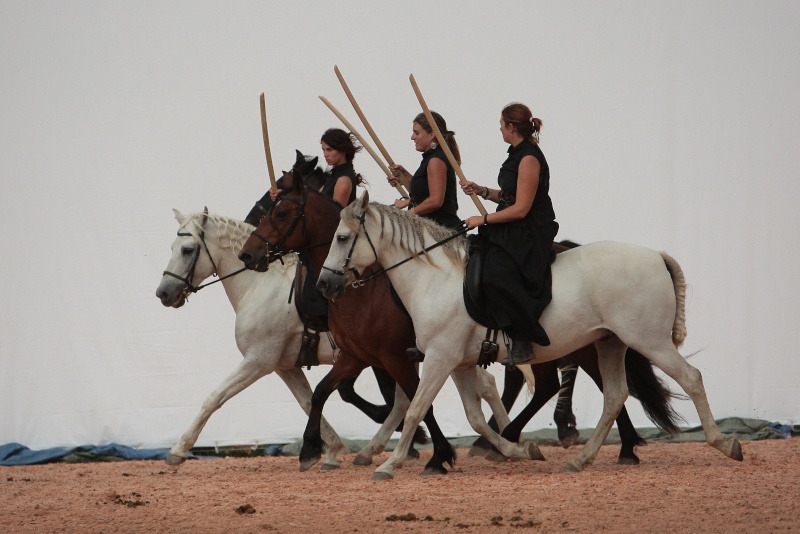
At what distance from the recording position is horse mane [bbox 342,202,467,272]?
618cm

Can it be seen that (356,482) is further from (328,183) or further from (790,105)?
(790,105)

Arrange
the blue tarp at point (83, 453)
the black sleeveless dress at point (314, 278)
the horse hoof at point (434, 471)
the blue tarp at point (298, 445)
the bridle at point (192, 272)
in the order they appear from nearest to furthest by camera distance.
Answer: the horse hoof at point (434, 471) < the black sleeveless dress at point (314, 278) < the bridle at point (192, 272) < the blue tarp at point (298, 445) < the blue tarp at point (83, 453)

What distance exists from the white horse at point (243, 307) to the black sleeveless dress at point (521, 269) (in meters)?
1.25

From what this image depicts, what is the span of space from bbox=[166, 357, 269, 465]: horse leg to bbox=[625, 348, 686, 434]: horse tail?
2282mm

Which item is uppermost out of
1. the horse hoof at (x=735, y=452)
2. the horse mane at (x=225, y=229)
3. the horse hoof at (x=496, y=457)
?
the horse mane at (x=225, y=229)

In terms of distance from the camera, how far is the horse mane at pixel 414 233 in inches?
243

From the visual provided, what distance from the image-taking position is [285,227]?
6566mm

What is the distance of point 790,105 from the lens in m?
9.09

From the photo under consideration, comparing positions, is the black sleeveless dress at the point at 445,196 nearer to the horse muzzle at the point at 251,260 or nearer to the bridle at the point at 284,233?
the bridle at the point at 284,233

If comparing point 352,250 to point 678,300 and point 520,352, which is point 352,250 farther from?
point 678,300

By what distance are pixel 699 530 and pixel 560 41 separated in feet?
18.7

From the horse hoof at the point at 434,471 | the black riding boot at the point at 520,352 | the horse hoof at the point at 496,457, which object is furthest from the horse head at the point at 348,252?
the horse hoof at the point at 496,457

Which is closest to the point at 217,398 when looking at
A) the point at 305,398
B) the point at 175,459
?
the point at 175,459

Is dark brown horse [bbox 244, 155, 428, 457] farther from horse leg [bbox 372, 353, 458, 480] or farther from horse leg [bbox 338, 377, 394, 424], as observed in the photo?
A: horse leg [bbox 372, 353, 458, 480]
